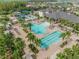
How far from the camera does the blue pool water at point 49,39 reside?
2833 cm

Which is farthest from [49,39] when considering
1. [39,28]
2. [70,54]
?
[70,54]

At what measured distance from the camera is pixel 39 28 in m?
37.3

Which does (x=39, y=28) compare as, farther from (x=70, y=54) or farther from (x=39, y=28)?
(x=70, y=54)

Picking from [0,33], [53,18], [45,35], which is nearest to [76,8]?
[53,18]

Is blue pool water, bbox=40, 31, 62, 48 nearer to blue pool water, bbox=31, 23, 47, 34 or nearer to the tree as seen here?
blue pool water, bbox=31, 23, 47, 34

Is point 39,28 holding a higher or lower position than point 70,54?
lower

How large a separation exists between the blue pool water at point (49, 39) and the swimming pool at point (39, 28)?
2522 millimetres

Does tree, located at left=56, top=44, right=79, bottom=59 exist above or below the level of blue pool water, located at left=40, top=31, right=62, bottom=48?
above

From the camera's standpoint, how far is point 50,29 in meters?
36.1

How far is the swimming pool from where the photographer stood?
1377 inches

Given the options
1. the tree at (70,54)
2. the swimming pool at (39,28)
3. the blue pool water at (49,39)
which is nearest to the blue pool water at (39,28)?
the swimming pool at (39,28)

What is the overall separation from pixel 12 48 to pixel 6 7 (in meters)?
28.7

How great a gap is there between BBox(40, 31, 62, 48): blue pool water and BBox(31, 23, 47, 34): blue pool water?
2.52 m

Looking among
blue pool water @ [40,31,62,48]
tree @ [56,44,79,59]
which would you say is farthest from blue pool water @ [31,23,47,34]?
tree @ [56,44,79,59]
